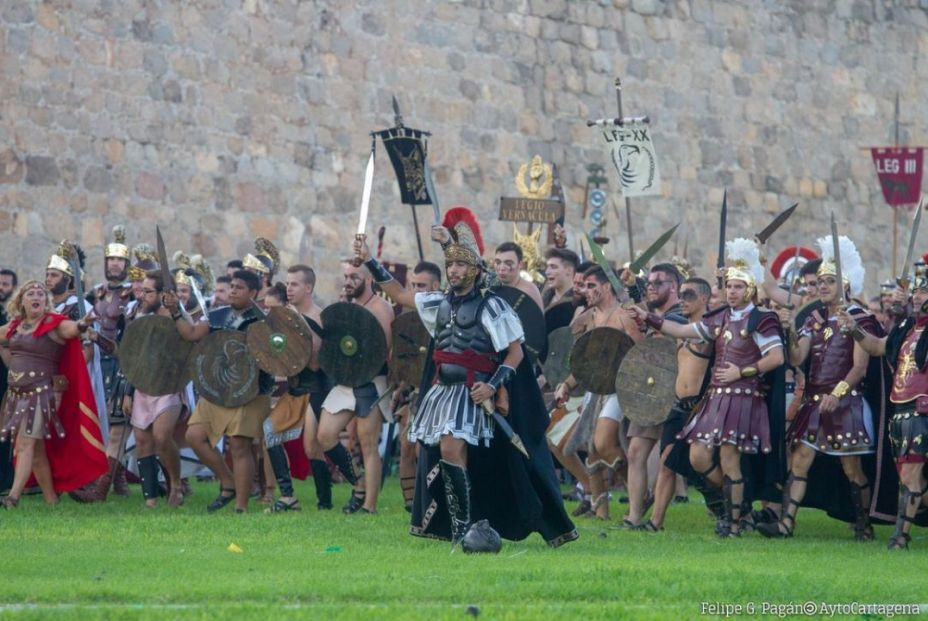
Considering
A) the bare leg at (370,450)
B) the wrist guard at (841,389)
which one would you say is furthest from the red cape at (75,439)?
the wrist guard at (841,389)

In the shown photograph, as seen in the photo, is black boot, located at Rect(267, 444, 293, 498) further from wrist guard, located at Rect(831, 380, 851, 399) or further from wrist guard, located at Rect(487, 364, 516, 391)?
wrist guard, located at Rect(831, 380, 851, 399)

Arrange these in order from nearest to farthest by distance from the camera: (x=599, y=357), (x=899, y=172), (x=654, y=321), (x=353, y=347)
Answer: (x=654, y=321)
(x=599, y=357)
(x=353, y=347)
(x=899, y=172)

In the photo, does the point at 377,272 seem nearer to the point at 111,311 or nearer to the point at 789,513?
the point at 789,513

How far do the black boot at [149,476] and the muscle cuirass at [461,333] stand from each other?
340 cm

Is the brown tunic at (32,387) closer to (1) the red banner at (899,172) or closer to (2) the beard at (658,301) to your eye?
(2) the beard at (658,301)

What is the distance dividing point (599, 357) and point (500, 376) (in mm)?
2213

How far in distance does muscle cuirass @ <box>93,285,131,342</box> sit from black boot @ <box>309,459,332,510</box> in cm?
183

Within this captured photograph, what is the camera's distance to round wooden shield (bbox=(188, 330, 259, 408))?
40.3 feet

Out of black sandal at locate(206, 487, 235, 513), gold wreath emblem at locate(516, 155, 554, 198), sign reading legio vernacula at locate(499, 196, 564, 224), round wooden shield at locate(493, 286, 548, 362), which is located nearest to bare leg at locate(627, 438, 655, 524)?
round wooden shield at locate(493, 286, 548, 362)

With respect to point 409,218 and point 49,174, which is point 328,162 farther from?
point 49,174

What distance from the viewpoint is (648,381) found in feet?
37.7

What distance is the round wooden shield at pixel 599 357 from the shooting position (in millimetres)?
11828

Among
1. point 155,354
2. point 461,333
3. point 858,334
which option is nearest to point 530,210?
point 155,354

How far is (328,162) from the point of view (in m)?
18.9
